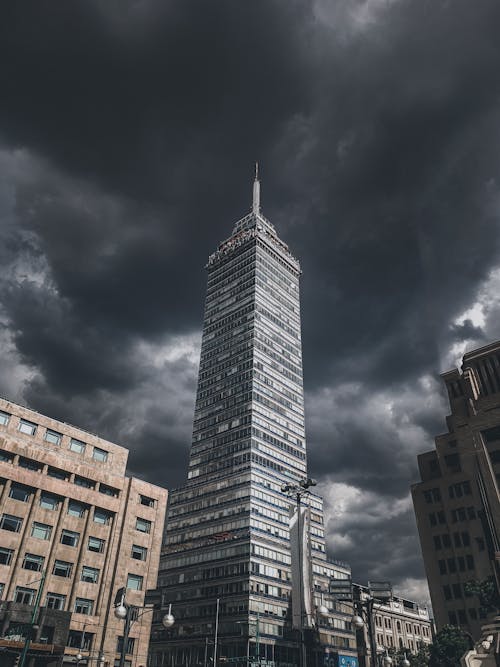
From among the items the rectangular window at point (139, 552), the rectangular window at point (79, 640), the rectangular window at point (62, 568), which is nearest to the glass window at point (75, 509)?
the rectangular window at point (62, 568)

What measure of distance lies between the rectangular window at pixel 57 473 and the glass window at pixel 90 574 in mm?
10168

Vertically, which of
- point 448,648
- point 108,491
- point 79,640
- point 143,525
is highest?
point 108,491

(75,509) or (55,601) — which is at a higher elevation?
(75,509)

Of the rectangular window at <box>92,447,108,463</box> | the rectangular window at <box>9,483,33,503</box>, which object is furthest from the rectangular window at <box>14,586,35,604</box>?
the rectangular window at <box>92,447,108,463</box>

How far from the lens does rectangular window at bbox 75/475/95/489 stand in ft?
201

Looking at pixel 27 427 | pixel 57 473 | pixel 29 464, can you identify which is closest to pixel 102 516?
pixel 57 473

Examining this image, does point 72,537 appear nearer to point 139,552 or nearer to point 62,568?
point 62,568

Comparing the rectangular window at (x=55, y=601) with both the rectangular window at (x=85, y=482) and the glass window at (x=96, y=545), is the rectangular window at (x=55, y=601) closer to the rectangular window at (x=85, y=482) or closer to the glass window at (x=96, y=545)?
the glass window at (x=96, y=545)

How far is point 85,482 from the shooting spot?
61.8 metres

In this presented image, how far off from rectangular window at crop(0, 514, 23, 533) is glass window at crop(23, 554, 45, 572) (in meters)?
3.00

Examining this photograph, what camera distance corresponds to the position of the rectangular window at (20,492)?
54572 mm

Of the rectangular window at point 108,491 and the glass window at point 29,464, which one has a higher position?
the glass window at point 29,464

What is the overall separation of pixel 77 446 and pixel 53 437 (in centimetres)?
336

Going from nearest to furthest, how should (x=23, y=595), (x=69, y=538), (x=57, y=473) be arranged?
(x=23, y=595), (x=69, y=538), (x=57, y=473)
